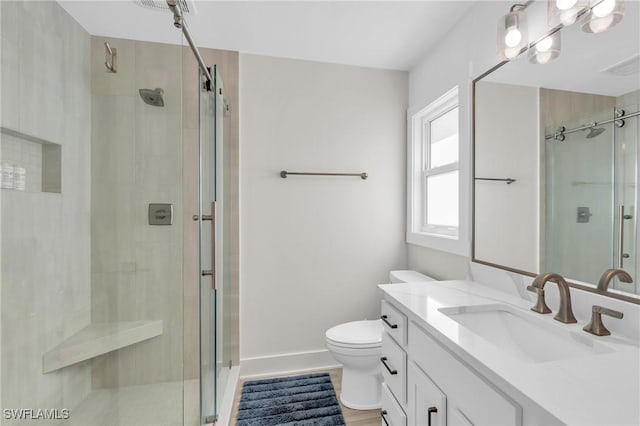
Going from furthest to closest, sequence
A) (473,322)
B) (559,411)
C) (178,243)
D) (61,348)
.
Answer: (178,243), (61,348), (473,322), (559,411)

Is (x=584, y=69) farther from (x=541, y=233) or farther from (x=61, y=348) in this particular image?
(x=61, y=348)

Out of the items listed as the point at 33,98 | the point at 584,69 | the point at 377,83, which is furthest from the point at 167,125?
the point at 584,69

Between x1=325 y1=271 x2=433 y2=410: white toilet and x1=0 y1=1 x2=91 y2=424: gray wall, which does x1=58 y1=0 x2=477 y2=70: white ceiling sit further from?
x1=325 y1=271 x2=433 y2=410: white toilet

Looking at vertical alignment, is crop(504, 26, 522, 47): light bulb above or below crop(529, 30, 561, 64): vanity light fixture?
above

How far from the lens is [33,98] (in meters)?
1.21

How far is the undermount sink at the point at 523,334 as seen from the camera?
2.87 feet

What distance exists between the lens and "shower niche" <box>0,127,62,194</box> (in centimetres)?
109

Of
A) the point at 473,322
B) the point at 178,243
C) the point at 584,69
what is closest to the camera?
the point at 584,69

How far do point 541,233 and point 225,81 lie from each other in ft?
6.95

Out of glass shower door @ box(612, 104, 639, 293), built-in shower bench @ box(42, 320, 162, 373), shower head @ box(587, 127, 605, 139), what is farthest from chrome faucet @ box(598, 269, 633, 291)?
built-in shower bench @ box(42, 320, 162, 373)

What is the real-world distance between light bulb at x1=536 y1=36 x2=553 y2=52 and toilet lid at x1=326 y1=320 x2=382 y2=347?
5.38ft

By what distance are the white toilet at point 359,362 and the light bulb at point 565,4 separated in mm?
1731

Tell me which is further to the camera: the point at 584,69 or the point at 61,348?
the point at 61,348

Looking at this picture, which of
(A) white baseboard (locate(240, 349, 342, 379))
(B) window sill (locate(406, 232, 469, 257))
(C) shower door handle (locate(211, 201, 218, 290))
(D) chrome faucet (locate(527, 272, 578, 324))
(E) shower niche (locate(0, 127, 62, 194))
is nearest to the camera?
(D) chrome faucet (locate(527, 272, 578, 324))
